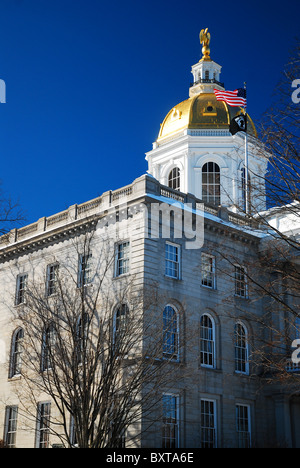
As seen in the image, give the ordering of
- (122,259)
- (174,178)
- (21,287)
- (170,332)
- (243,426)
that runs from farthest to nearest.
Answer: (174,178) → (21,287) → (243,426) → (122,259) → (170,332)

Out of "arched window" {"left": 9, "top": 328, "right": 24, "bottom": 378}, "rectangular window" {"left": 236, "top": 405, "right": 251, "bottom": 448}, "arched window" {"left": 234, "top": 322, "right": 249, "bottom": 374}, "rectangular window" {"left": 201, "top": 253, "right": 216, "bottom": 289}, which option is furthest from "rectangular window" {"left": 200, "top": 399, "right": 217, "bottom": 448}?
"arched window" {"left": 9, "top": 328, "right": 24, "bottom": 378}

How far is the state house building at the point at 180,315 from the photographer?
30125 mm

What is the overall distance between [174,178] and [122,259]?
22.5 m

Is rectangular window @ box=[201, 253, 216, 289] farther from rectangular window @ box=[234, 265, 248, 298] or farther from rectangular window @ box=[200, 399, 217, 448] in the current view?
rectangular window @ box=[200, 399, 217, 448]

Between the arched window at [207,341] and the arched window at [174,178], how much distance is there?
20.7 meters

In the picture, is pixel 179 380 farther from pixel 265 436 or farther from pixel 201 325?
pixel 265 436

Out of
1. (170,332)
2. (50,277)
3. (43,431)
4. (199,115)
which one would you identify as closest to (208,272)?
(170,332)

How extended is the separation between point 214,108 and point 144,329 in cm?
2997

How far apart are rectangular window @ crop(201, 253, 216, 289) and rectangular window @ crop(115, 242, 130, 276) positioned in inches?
179

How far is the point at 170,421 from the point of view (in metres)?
29.5

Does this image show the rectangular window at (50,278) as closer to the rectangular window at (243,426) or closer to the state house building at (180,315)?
the state house building at (180,315)

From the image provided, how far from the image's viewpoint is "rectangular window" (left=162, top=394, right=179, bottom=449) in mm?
28984

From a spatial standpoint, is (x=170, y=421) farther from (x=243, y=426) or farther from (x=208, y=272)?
(x=208, y=272)

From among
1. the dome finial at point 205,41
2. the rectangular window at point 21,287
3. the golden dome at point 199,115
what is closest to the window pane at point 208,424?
the rectangular window at point 21,287
